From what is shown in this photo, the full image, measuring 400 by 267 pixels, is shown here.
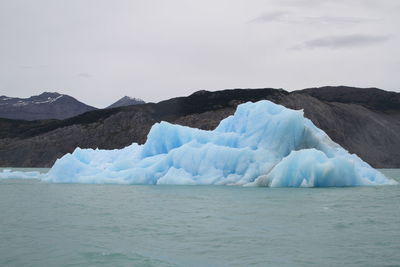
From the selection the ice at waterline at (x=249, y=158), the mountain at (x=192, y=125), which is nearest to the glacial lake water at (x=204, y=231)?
the ice at waterline at (x=249, y=158)

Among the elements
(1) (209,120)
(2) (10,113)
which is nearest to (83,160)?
(1) (209,120)

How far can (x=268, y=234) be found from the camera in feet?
32.2

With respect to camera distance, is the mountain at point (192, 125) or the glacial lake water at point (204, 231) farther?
the mountain at point (192, 125)

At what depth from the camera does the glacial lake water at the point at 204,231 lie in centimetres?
789

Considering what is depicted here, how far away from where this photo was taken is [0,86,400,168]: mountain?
2827 inches

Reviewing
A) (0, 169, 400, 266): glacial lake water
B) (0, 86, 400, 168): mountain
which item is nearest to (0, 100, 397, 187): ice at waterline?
(0, 169, 400, 266): glacial lake water

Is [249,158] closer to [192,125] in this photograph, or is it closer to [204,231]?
[204,231]

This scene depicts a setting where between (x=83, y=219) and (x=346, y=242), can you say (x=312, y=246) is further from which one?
(x=83, y=219)

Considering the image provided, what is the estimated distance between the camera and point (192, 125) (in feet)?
232

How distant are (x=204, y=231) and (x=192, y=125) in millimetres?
60537

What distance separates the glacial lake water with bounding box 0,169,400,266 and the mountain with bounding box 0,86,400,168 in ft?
178

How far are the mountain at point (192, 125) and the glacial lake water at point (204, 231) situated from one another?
54.4 meters

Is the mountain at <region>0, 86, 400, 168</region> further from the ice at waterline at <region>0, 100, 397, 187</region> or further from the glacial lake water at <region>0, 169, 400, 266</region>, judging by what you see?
the glacial lake water at <region>0, 169, 400, 266</region>

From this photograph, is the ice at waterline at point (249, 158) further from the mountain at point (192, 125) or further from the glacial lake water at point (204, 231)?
the mountain at point (192, 125)
